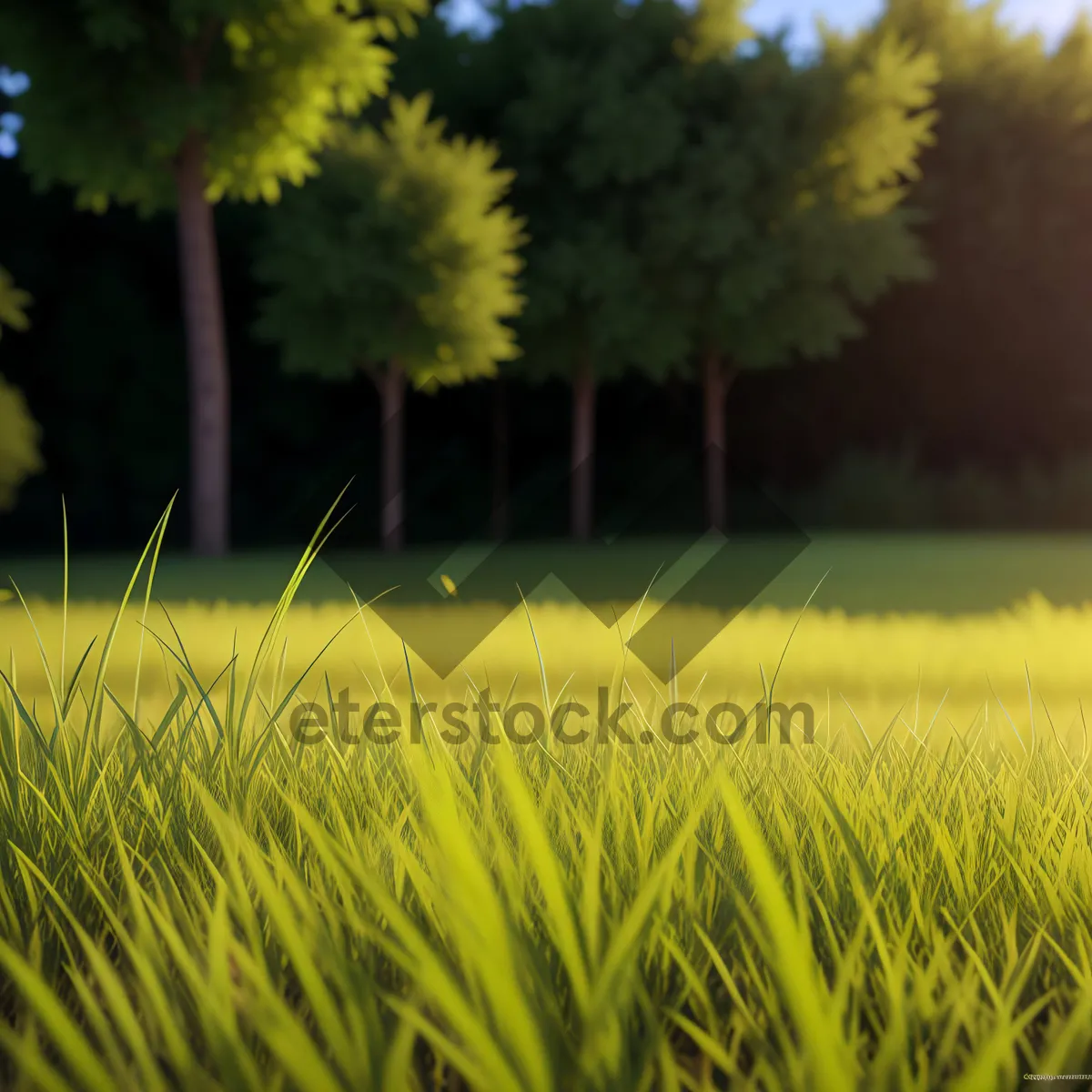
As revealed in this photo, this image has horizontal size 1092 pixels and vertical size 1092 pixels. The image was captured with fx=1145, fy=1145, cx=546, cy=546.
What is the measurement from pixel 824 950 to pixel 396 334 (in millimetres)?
12346

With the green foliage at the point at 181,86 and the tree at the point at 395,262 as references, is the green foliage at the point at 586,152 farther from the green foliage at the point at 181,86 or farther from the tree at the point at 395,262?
the green foliage at the point at 181,86

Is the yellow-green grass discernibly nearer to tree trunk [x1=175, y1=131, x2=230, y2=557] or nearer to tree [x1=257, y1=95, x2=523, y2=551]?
tree trunk [x1=175, y1=131, x2=230, y2=557]

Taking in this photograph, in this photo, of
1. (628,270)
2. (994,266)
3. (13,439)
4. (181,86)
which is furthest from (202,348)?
(994,266)

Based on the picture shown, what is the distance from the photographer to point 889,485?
19.6 meters

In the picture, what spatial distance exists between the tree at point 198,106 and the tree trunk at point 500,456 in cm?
693

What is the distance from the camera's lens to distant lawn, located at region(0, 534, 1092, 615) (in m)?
7.86

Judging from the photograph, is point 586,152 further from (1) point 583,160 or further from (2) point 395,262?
(2) point 395,262

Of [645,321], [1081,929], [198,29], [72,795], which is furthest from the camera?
[645,321]

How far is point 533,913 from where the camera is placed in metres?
1.60

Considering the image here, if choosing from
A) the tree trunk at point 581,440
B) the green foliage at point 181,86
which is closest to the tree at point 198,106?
the green foliage at point 181,86

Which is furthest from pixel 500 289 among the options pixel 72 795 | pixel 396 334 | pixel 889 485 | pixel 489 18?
pixel 72 795

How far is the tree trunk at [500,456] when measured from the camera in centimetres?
1858

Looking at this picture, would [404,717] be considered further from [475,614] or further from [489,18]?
→ [489,18]

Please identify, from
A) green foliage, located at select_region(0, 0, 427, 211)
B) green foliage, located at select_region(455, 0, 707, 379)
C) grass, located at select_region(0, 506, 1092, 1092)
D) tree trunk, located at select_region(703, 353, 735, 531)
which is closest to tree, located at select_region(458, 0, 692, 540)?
green foliage, located at select_region(455, 0, 707, 379)
